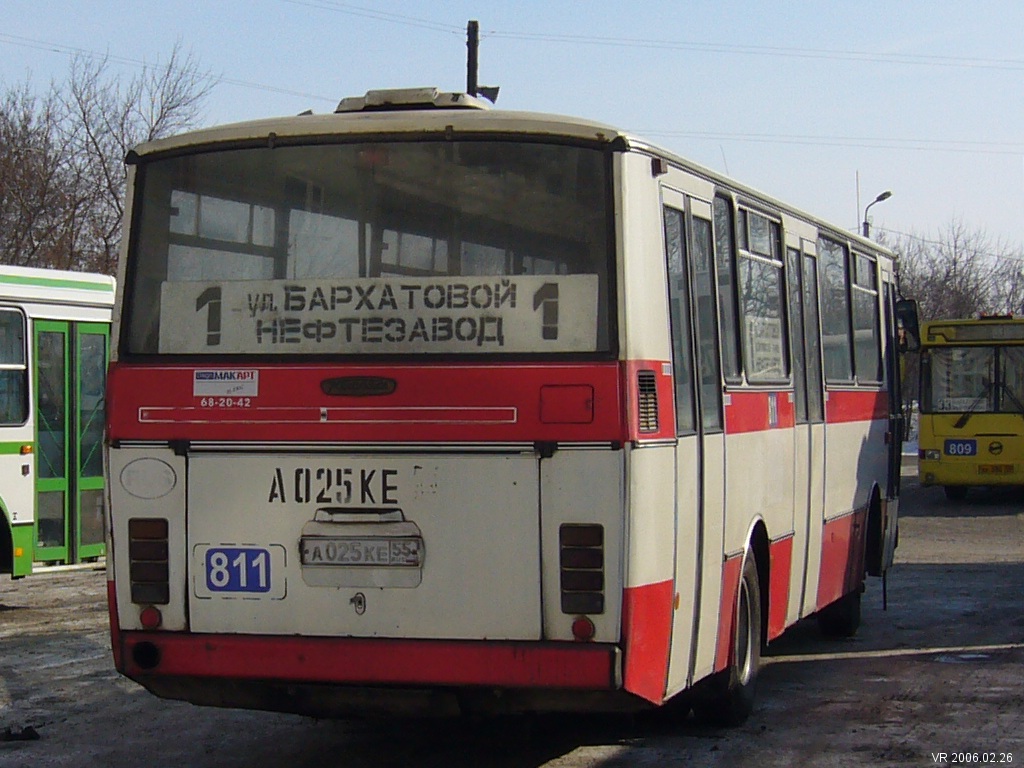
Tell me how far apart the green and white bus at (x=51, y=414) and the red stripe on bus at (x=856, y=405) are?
23.6ft

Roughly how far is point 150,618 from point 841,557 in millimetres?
6215

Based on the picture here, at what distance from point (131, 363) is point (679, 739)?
349 cm

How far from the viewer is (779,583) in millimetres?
9812

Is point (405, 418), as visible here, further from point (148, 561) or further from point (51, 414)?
point (51, 414)

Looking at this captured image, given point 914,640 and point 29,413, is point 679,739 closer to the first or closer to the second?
point 914,640

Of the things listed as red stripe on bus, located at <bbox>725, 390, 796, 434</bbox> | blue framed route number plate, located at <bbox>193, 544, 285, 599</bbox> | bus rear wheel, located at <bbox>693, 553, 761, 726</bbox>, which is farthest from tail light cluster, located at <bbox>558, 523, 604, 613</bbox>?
bus rear wheel, located at <bbox>693, 553, 761, 726</bbox>

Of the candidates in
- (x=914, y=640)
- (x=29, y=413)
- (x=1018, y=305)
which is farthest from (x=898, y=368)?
(x=1018, y=305)

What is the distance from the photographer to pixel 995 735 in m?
8.61

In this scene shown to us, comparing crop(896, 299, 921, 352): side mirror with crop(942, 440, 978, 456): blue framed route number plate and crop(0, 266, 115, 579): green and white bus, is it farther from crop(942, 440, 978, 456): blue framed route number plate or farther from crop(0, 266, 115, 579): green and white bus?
crop(942, 440, 978, 456): blue framed route number plate

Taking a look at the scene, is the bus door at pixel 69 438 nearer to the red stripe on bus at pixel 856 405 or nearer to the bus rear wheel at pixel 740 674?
the red stripe on bus at pixel 856 405

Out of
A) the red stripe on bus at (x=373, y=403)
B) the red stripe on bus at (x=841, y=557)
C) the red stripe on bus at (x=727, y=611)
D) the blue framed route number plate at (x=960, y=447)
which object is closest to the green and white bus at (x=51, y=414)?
the red stripe on bus at (x=841, y=557)

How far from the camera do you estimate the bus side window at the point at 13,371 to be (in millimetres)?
14461

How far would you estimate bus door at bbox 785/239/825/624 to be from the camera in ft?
34.1

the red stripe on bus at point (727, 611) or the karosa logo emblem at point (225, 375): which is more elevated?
the karosa logo emblem at point (225, 375)
